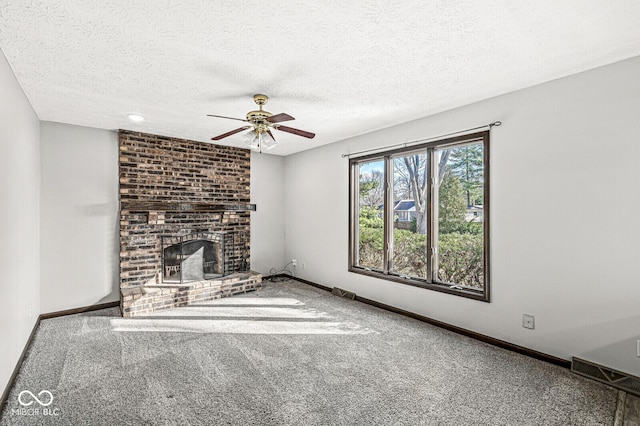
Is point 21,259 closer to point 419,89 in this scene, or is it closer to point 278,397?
point 278,397

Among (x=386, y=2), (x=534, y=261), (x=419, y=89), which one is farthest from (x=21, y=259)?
(x=534, y=261)

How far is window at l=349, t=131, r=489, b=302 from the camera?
3.44 metres

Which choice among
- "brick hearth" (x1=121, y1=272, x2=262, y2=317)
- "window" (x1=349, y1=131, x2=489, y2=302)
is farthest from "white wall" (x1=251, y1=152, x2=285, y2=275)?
"window" (x1=349, y1=131, x2=489, y2=302)

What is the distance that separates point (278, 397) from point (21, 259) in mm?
2621

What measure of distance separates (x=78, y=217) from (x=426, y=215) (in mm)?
4406

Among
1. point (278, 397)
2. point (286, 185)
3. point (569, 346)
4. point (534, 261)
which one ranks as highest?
point (286, 185)

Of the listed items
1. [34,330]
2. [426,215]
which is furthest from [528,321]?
[34,330]

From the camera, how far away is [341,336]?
11.2ft

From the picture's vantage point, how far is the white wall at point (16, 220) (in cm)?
235

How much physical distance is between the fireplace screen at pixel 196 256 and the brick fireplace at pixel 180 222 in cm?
1

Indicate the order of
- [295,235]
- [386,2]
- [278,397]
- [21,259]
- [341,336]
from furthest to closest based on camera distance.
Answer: [295,235]
[341,336]
[21,259]
[278,397]
[386,2]
